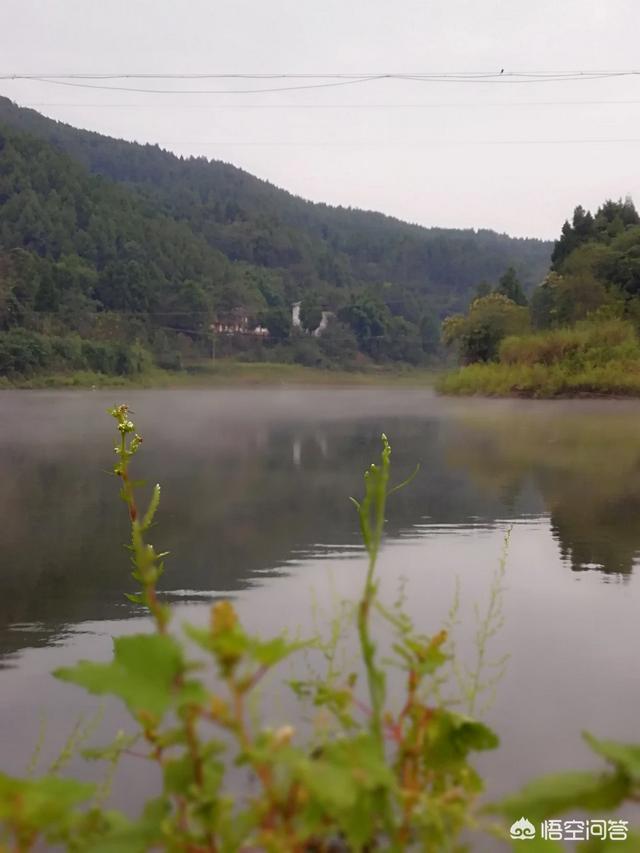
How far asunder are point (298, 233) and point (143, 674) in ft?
413

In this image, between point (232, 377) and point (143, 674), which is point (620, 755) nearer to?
point (143, 674)

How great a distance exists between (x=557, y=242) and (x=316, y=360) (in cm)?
4753

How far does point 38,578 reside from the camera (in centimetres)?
465

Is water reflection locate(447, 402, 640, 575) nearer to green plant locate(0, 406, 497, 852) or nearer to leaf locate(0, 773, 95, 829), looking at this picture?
green plant locate(0, 406, 497, 852)

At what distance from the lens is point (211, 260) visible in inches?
4097

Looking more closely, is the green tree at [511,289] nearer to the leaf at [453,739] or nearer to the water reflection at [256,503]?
the water reflection at [256,503]

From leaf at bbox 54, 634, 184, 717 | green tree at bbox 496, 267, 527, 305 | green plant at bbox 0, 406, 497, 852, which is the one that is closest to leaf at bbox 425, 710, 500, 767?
green plant at bbox 0, 406, 497, 852

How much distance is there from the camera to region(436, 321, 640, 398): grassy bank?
28.3 m

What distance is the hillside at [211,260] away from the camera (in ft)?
297

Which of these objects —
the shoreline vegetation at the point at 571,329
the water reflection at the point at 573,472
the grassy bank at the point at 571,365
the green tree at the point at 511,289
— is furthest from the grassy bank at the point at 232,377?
the water reflection at the point at 573,472

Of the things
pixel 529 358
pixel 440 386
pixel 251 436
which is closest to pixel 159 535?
pixel 251 436

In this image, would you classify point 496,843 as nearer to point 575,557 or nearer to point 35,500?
point 575,557

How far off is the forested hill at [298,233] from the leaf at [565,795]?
380ft

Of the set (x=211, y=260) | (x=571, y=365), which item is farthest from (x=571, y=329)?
(x=211, y=260)
